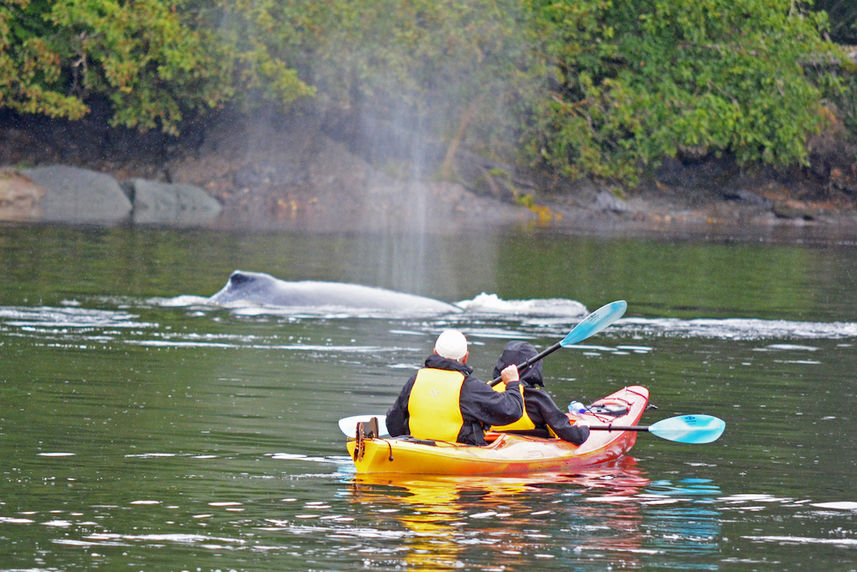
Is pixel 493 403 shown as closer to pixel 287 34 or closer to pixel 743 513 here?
pixel 743 513

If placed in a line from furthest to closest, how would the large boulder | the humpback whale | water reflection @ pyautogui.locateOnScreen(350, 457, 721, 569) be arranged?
1. the large boulder
2. the humpback whale
3. water reflection @ pyautogui.locateOnScreen(350, 457, 721, 569)

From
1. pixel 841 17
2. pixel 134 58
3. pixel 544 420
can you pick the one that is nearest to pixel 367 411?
pixel 544 420

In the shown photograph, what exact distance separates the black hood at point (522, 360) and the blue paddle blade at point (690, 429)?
46.3 inches

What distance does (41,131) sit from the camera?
5662 cm

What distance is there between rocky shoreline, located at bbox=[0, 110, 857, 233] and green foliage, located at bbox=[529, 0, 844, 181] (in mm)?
2328

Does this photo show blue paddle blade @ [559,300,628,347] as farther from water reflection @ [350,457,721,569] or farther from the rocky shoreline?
the rocky shoreline

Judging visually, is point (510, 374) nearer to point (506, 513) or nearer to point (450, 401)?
point (450, 401)

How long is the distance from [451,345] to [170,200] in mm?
42054

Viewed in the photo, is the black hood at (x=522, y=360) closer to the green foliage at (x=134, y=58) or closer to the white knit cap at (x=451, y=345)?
the white knit cap at (x=451, y=345)

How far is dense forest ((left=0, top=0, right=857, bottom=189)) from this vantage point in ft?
173

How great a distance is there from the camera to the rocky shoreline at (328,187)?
5262 centimetres

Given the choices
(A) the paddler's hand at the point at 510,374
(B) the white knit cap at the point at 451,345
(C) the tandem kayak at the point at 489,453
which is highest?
(B) the white knit cap at the point at 451,345

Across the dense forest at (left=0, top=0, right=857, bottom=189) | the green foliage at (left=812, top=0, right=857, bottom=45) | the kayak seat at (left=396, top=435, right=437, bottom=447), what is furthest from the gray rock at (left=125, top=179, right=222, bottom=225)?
the kayak seat at (left=396, top=435, right=437, bottom=447)

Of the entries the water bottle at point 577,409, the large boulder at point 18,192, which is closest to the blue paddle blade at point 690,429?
the water bottle at point 577,409
